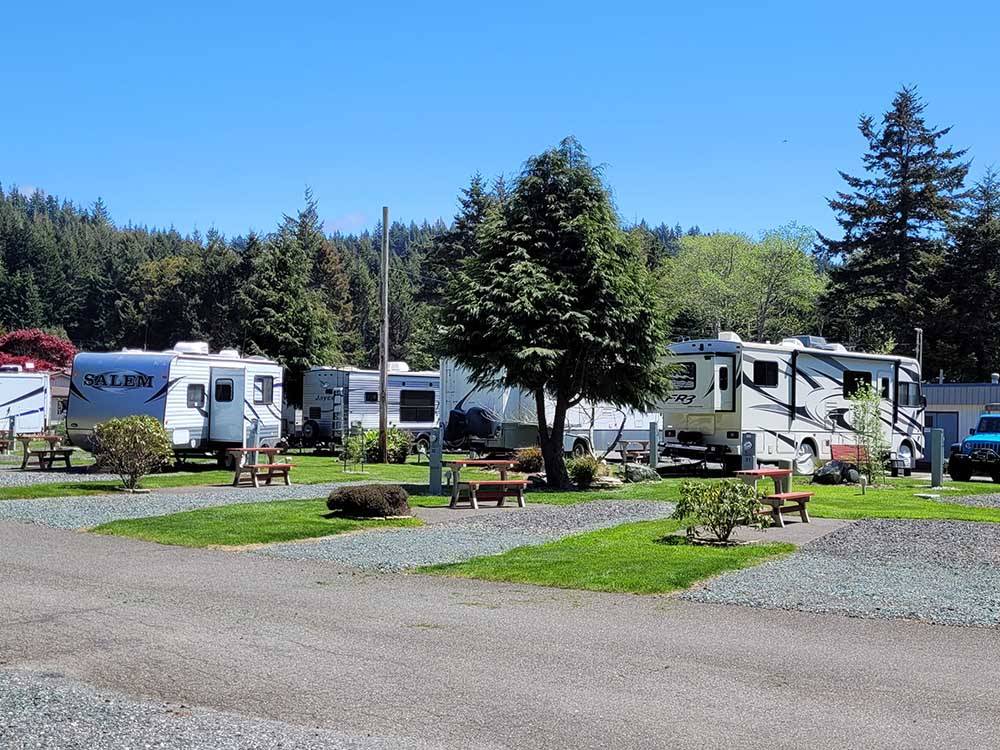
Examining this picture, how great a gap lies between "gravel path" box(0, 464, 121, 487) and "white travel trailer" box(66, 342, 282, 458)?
3.42 feet

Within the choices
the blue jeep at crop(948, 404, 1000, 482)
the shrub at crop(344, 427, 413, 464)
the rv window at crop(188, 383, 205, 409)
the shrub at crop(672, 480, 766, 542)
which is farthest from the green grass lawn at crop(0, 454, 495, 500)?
the blue jeep at crop(948, 404, 1000, 482)

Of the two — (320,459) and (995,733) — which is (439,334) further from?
(995,733)

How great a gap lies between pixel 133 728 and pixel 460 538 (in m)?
8.38

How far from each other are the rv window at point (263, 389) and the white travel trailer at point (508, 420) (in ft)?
17.9

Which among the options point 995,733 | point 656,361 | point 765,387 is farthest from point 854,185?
point 995,733

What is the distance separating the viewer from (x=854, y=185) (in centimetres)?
5603

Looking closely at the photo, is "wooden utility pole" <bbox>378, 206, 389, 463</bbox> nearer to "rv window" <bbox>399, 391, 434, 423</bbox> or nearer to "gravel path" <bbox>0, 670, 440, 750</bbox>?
"rv window" <bbox>399, 391, 434, 423</bbox>

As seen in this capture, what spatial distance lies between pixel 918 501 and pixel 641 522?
7.23 meters

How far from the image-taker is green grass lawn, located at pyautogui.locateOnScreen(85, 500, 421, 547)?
13258 millimetres

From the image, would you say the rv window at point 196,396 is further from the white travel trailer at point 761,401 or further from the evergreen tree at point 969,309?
the evergreen tree at point 969,309

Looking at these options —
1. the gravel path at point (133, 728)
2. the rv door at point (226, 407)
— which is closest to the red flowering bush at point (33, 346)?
the rv door at point (226, 407)

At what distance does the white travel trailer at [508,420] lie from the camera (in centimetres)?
3052

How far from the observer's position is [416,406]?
36.8 m

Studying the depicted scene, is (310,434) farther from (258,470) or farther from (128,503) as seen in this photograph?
(128,503)
